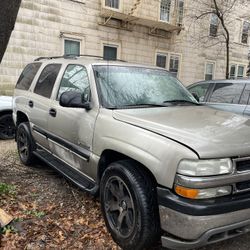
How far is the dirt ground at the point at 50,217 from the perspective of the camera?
3199 mm

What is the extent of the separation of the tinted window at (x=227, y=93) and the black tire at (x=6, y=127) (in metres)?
4.67

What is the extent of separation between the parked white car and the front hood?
4863 mm

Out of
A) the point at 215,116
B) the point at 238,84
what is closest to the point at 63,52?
the point at 238,84

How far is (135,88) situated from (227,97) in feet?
10.6

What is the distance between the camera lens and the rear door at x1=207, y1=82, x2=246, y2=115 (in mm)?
6123

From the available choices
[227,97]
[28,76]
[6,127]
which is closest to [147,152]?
[28,76]

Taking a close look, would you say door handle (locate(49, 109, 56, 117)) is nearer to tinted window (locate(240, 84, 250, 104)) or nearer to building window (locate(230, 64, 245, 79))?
tinted window (locate(240, 84, 250, 104))

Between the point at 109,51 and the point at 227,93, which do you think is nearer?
the point at 227,93

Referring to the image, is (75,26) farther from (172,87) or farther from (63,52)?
(172,87)

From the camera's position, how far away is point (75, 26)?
13352 mm

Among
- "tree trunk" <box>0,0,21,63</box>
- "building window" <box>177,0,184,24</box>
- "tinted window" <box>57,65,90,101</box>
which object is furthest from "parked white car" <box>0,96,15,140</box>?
"building window" <box>177,0,184,24</box>

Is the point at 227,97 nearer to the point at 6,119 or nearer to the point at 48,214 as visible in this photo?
the point at 48,214

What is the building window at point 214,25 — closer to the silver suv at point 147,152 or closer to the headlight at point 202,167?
the silver suv at point 147,152

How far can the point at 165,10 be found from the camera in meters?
16.2
